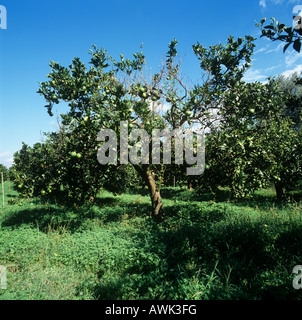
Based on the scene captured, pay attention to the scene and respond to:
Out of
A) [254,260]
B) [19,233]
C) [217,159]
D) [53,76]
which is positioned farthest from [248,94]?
[19,233]

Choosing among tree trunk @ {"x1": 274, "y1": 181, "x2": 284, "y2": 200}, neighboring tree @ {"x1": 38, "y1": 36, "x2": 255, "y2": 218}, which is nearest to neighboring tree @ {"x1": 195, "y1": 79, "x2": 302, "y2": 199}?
neighboring tree @ {"x1": 38, "y1": 36, "x2": 255, "y2": 218}

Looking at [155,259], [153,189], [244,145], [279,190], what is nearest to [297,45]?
[244,145]

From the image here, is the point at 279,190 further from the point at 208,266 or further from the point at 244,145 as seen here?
the point at 208,266

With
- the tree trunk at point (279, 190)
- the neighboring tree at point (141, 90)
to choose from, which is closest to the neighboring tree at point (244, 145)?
the neighboring tree at point (141, 90)

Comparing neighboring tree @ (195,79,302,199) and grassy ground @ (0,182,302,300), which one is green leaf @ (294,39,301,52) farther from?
grassy ground @ (0,182,302,300)

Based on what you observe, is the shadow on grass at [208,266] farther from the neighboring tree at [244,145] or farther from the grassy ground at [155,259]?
the neighboring tree at [244,145]

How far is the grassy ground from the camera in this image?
3.74 m

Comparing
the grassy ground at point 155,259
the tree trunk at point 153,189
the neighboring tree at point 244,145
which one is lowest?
the grassy ground at point 155,259

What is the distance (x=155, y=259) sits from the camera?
466cm

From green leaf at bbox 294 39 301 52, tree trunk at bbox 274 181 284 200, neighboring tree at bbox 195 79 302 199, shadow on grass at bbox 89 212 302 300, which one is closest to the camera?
green leaf at bbox 294 39 301 52

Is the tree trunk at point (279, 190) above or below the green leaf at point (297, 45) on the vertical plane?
below

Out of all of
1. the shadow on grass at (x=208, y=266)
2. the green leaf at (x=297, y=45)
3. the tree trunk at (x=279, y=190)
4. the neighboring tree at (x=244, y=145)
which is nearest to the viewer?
the green leaf at (x=297, y=45)

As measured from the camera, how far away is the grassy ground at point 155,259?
147 inches

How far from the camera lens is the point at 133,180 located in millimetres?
14164
